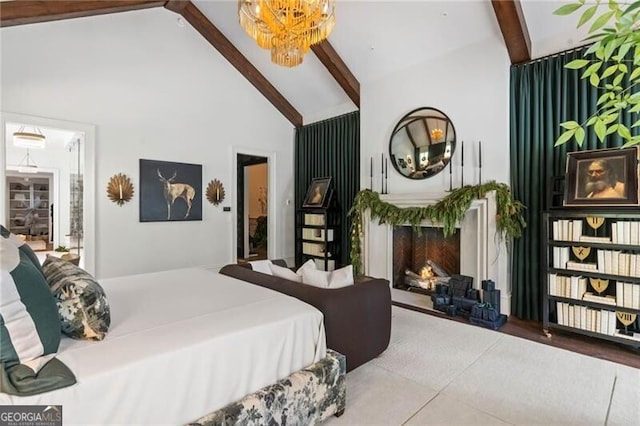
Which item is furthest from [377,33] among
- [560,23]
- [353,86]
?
[560,23]

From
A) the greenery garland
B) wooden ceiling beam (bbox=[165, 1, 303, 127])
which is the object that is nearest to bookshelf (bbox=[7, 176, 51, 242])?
wooden ceiling beam (bbox=[165, 1, 303, 127])

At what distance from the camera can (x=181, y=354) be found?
1.37m

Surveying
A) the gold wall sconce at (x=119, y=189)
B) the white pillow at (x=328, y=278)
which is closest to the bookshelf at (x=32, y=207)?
the gold wall sconce at (x=119, y=189)

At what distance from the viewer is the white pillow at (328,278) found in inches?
93.2

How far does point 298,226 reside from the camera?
19.8 ft

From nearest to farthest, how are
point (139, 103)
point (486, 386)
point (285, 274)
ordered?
point (486, 386) < point (285, 274) < point (139, 103)

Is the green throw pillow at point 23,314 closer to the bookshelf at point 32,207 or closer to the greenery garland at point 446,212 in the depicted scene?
the greenery garland at point 446,212

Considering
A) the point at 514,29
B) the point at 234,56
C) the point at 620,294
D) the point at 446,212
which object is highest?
the point at 234,56

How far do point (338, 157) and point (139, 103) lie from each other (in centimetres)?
312

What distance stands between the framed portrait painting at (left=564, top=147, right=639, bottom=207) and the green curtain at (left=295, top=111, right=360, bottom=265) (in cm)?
295

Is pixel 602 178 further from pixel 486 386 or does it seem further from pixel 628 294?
pixel 486 386

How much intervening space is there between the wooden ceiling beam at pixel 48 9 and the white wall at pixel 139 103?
0.67 meters

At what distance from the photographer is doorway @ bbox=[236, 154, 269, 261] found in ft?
24.5

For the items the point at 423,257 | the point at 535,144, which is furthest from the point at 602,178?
the point at 423,257
